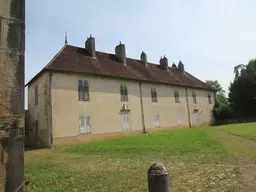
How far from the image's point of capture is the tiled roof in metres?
15.5

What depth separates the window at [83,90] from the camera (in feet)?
51.0

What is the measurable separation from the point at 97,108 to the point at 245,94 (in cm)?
2217

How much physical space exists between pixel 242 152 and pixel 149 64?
61.3 ft

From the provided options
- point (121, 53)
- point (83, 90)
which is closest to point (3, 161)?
point (83, 90)

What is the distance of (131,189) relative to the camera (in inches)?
178

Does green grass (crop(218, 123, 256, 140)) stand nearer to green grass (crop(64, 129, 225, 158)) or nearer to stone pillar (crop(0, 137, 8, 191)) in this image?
green grass (crop(64, 129, 225, 158))

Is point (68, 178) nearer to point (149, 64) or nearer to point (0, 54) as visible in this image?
point (0, 54)

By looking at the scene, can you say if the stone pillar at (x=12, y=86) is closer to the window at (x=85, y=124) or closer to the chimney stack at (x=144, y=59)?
the window at (x=85, y=124)

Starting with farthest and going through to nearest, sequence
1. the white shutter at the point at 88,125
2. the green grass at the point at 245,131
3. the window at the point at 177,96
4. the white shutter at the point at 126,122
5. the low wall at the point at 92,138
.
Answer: the window at the point at 177,96 < the white shutter at the point at 126,122 < the white shutter at the point at 88,125 < the low wall at the point at 92,138 < the green grass at the point at 245,131

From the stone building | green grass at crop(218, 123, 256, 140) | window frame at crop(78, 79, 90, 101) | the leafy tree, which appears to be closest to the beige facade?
the stone building

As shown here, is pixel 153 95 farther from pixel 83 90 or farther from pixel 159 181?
pixel 159 181

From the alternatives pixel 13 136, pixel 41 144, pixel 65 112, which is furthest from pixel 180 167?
pixel 41 144

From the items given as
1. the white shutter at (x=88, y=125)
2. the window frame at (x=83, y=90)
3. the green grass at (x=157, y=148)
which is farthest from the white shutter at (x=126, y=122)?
the green grass at (x=157, y=148)

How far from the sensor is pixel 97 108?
53.2 ft
